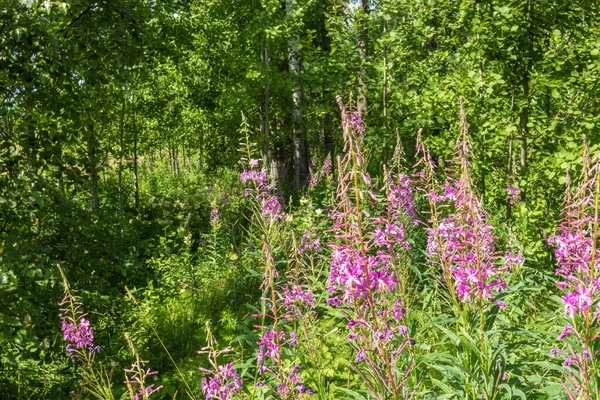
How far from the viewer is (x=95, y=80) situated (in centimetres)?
452

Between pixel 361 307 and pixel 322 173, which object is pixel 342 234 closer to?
pixel 361 307

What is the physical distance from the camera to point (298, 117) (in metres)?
10.3

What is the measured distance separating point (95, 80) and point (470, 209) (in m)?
3.64

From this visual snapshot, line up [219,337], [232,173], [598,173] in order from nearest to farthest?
[598,173], [219,337], [232,173]

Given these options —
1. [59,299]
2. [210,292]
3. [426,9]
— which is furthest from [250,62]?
[59,299]

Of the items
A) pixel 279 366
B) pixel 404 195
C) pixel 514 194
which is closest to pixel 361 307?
pixel 279 366

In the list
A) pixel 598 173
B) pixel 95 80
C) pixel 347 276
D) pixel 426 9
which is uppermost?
pixel 426 9

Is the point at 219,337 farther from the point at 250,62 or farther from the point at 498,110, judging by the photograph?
the point at 250,62

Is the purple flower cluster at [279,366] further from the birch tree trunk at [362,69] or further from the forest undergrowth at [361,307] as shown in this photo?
the birch tree trunk at [362,69]

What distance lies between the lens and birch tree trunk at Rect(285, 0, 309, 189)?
1006 centimetres

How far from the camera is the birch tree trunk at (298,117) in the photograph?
33.0ft

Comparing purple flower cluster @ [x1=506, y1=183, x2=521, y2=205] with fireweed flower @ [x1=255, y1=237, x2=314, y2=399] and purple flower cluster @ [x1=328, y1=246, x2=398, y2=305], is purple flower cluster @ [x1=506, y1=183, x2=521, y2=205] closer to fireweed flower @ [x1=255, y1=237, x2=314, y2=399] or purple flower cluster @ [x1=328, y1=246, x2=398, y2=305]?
fireweed flower @ [x1=255, y1=237, x2=314, y2=399]

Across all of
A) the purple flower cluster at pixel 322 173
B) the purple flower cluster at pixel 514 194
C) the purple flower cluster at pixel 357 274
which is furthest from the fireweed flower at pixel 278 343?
the purple flower cluster at pixel 514 194

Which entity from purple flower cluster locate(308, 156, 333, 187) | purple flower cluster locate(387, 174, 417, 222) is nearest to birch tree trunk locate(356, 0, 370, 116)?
purple flower cluster locate(308, 156, 333, 187)
